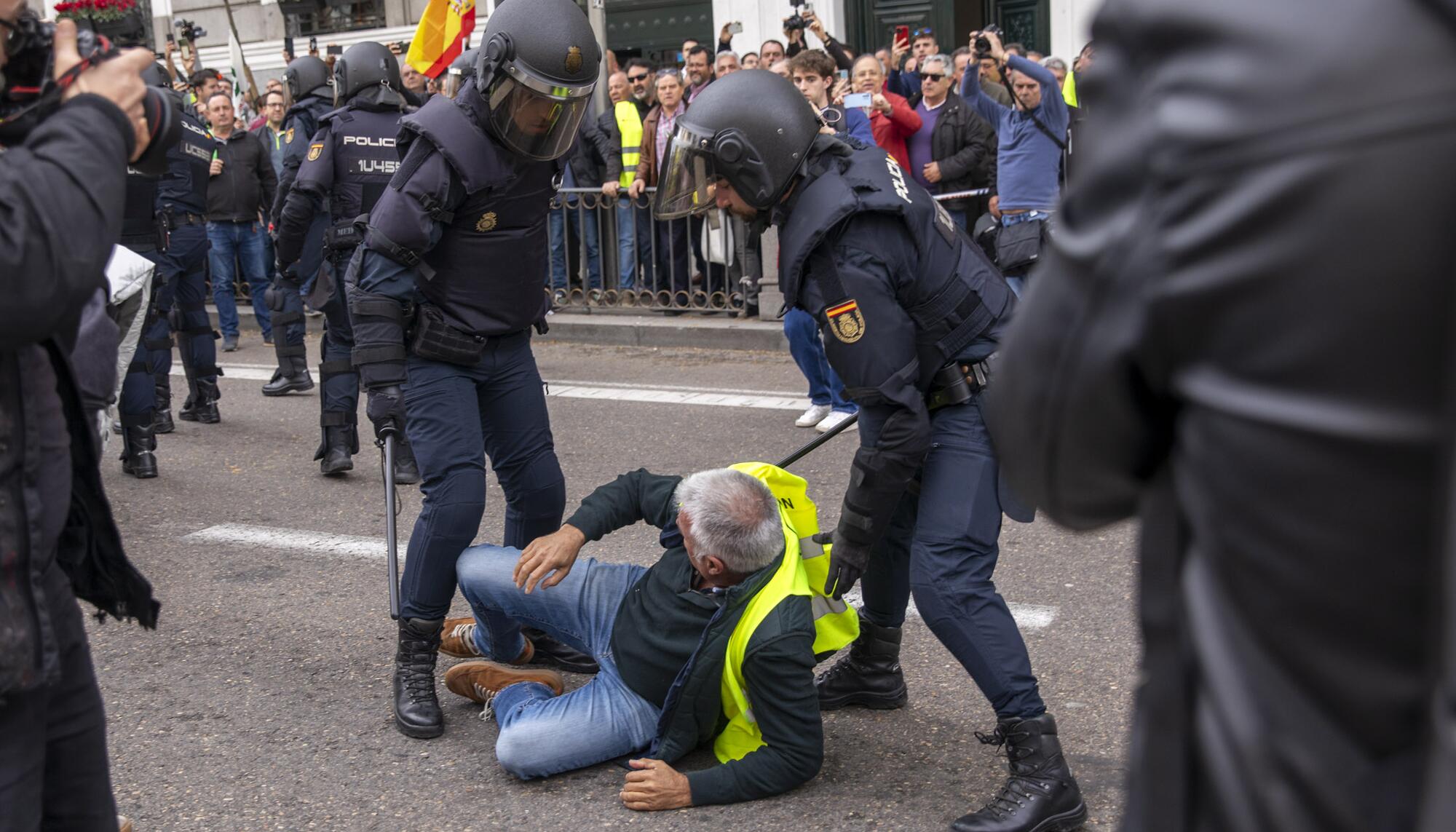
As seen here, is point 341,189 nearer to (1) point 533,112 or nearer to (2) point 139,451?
(2) point 139,451

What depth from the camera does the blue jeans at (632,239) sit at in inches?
417

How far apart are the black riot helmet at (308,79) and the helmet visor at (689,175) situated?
4.74 m

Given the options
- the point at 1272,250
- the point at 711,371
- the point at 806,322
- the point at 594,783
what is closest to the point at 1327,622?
the point at 1272,250

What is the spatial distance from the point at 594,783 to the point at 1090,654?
151 centimetres

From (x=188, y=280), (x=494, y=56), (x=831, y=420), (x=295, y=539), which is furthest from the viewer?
(x=188, y=280)

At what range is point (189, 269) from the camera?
8.05 metres

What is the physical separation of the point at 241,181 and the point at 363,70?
3.56 meters

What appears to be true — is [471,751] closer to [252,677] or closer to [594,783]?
[594,783]

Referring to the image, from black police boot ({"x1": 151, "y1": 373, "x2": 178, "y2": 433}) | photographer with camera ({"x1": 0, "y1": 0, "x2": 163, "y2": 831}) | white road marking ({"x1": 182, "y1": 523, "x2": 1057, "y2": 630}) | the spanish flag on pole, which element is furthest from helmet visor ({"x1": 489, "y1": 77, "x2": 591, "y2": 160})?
black police boot ({"x1": 151, "y1": 373, "x2": 178, "y2": 433})

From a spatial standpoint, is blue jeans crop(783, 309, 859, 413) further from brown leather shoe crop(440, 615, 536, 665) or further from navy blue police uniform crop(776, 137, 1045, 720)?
navy blue police uniform crop(776, 137, 1045, 720)

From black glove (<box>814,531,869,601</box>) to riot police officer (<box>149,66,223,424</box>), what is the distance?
5.39 meters

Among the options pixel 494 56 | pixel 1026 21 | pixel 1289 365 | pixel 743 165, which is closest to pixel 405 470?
pixel 494 56

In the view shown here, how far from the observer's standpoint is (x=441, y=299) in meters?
4.00

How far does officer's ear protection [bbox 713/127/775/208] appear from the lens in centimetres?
330
